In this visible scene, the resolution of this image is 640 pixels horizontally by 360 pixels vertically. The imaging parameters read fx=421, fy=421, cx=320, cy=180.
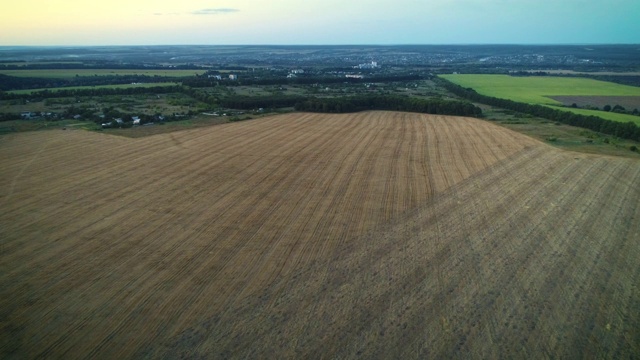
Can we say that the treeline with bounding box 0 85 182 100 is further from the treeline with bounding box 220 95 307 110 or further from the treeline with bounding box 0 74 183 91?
the treeline with bounding box 220 95 307 110

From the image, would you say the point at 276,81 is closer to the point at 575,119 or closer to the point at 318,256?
the point at 575,119

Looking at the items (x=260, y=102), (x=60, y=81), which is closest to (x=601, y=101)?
(x=260, y=102)

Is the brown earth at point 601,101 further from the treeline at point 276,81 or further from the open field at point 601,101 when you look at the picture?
the treeline at point 276,81

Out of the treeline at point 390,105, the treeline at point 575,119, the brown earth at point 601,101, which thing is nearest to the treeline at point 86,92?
the treeline at point 390,105

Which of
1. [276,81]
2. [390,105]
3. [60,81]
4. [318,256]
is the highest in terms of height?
[276,81]

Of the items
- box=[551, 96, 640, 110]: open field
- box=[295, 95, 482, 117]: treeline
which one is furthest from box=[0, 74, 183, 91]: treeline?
box=[551, 96, 640, 110]: open field

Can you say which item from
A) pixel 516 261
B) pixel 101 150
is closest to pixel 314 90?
pixel 101 150

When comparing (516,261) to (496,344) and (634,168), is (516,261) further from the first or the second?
(634,168)
